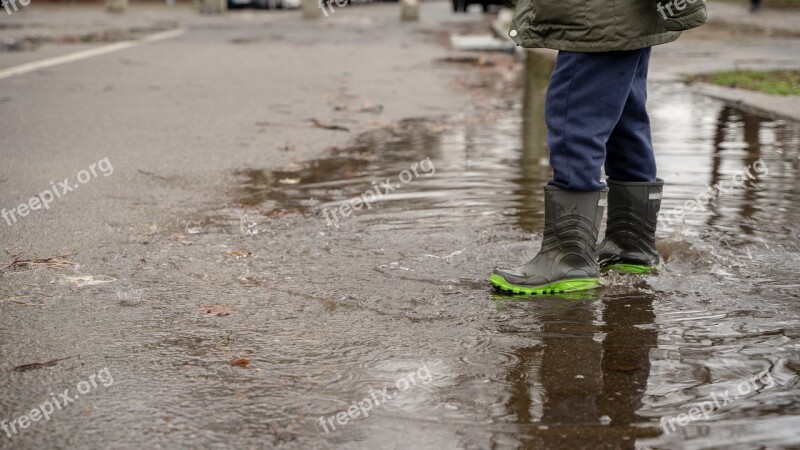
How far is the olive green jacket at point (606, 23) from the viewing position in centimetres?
347

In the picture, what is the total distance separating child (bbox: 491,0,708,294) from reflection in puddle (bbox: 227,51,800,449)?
0.15 metres

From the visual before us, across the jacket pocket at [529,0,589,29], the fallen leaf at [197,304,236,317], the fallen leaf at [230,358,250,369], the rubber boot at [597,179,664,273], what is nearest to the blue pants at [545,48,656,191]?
the jacket pocket at [529,0,589,29]

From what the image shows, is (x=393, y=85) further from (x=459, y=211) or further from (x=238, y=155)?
(x=459, y=211)

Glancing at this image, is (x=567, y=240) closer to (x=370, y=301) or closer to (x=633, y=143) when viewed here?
(x=633, y=143)

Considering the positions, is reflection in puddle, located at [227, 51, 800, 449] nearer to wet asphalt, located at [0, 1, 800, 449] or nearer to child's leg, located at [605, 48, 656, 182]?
wet asphalt, located at [0, 1, 800, 449]

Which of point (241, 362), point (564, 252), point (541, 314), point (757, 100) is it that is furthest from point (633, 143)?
point (757, 100)

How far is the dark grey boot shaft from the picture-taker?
11.9 feet

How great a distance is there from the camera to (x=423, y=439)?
2.36 m

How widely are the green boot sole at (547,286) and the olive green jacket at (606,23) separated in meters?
0.79

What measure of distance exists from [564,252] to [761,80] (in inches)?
270

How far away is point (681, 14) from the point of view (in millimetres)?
3547

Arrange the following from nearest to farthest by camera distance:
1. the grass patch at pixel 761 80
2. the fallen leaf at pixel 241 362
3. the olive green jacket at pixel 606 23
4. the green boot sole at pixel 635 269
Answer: the fallen leaf at pixel 241 362 → the olive green jacket at pixel 606 23 → the green boot sole at pixel 635 269 → the grass patch at pixel 761 80

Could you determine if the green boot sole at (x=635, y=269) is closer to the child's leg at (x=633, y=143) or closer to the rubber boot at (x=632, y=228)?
the rubber boot at (x=632, y=228)

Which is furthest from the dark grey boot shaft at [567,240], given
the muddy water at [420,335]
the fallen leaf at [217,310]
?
the fallen leaf at [217,310]
